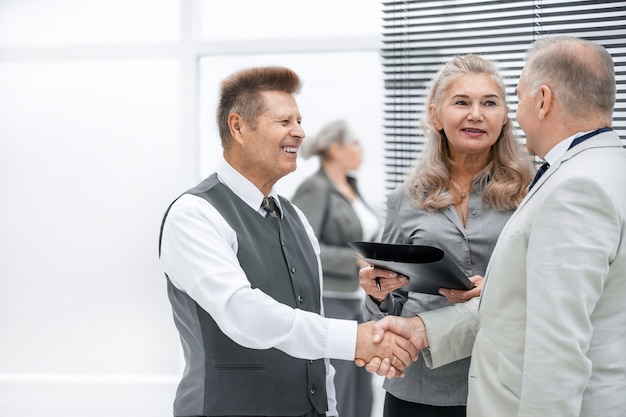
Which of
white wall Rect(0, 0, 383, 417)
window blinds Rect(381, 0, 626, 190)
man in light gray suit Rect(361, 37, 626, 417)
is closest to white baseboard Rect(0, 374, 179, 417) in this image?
white wall Rect(0, 0, 383, 417)

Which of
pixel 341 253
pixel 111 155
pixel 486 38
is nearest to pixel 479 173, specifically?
pixel 486 38

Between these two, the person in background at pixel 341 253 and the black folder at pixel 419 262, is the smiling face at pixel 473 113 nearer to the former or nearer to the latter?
the black folder at pixel 419 262

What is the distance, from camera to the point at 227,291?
5.47 feet

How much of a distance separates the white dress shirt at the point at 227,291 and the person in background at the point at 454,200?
0.35m

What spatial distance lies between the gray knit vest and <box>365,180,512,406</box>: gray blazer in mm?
306

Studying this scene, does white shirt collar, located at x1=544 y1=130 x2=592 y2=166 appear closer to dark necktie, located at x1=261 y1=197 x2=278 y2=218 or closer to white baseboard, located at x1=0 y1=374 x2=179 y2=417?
dark necktie, located at x1=261 y1=197 x2=278 y2=218

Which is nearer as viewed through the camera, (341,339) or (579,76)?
(579,76)

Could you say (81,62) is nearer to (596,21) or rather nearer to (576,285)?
(596,21)

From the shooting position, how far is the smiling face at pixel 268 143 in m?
1.91

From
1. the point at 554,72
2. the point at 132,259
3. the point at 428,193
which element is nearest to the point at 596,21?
the point at 428,193

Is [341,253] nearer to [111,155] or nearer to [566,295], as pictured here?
[111,155]

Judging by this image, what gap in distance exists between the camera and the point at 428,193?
2090 mm

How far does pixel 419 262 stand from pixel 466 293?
13.2 inches

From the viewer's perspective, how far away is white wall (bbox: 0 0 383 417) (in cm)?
439
